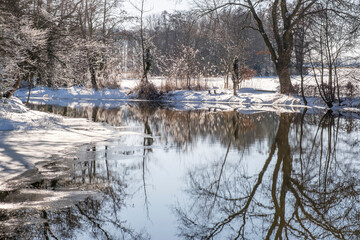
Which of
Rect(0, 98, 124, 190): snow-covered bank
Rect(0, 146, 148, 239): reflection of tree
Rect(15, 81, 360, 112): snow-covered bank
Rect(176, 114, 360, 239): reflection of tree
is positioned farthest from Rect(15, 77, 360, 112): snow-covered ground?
Rect(0, 146, 148, 239): reflection of tree

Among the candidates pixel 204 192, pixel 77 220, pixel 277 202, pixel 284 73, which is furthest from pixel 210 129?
pixel 284 73

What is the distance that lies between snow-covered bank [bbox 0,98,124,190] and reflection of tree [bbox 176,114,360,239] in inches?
112

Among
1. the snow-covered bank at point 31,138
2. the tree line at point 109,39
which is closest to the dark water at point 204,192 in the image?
the snow-covered bank at point 31,138

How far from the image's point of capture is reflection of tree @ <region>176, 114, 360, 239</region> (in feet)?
15.5

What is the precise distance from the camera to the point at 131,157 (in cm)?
866

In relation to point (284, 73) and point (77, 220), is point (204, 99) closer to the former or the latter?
point (284, 73)

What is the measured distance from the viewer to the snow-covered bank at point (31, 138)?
7.02 metres

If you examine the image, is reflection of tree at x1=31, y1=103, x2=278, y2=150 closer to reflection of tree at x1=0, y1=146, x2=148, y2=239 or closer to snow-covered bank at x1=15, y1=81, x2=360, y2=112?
reflection of tree at x1=0, y1=146, x2=148, y2=239

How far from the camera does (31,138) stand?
10086mm

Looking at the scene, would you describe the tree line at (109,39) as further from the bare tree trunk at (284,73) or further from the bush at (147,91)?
the bush at (147,91)

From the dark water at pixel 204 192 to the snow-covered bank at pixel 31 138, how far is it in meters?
0.49

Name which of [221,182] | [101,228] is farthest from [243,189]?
[101,228]

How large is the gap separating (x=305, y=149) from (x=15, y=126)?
7750mm

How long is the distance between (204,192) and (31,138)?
5507mm
